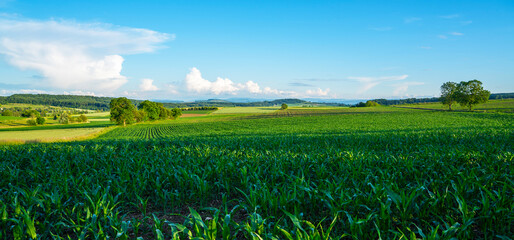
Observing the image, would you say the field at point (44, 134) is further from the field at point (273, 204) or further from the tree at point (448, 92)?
the tree at point (448, 92)

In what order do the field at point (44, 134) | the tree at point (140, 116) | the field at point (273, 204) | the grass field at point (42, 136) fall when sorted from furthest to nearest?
the tree at point (140, 116) → the grass field at point (42, 136) → the field at point (44, 134) → the field at point (273, 204)

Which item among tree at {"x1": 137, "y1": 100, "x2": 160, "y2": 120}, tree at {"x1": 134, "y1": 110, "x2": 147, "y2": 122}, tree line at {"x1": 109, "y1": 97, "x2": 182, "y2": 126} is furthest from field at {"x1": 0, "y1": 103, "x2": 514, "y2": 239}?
tree at {"x1": 137, "y1": 100, "x2": 160, "y2": 120}

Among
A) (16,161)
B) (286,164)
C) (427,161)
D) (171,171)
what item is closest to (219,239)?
(171,171)

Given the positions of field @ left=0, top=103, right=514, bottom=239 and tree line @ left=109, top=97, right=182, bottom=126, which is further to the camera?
tree line @ left=109, top=97, right=182, bottom=126

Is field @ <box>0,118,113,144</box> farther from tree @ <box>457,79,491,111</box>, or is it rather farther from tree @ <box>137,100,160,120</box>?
tree @ <box>457,79,491,111</box>

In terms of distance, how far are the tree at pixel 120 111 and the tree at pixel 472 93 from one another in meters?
104

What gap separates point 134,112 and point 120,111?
7384 mm

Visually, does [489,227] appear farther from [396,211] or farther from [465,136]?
[465,136]

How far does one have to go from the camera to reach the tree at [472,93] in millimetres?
67188

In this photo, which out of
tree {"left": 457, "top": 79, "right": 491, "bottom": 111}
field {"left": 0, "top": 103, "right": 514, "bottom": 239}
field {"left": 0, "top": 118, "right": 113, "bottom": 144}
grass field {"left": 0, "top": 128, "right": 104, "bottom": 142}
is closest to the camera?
field {"left": 0, "top": 103, "right": 514, "bottom": 239}

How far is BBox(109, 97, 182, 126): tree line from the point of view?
2756 inches

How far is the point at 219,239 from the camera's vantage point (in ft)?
10.9

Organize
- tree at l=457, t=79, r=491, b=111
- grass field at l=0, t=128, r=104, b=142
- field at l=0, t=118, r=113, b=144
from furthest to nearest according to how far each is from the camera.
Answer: tree at l=457, t=79, r=491, b=111 < grass field at l=0, t=128, r=104, b=142 < field at l=0, t=118, r=113, b=144

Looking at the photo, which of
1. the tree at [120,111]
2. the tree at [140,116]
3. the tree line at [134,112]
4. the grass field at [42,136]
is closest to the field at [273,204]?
the grass field at [42,136]
